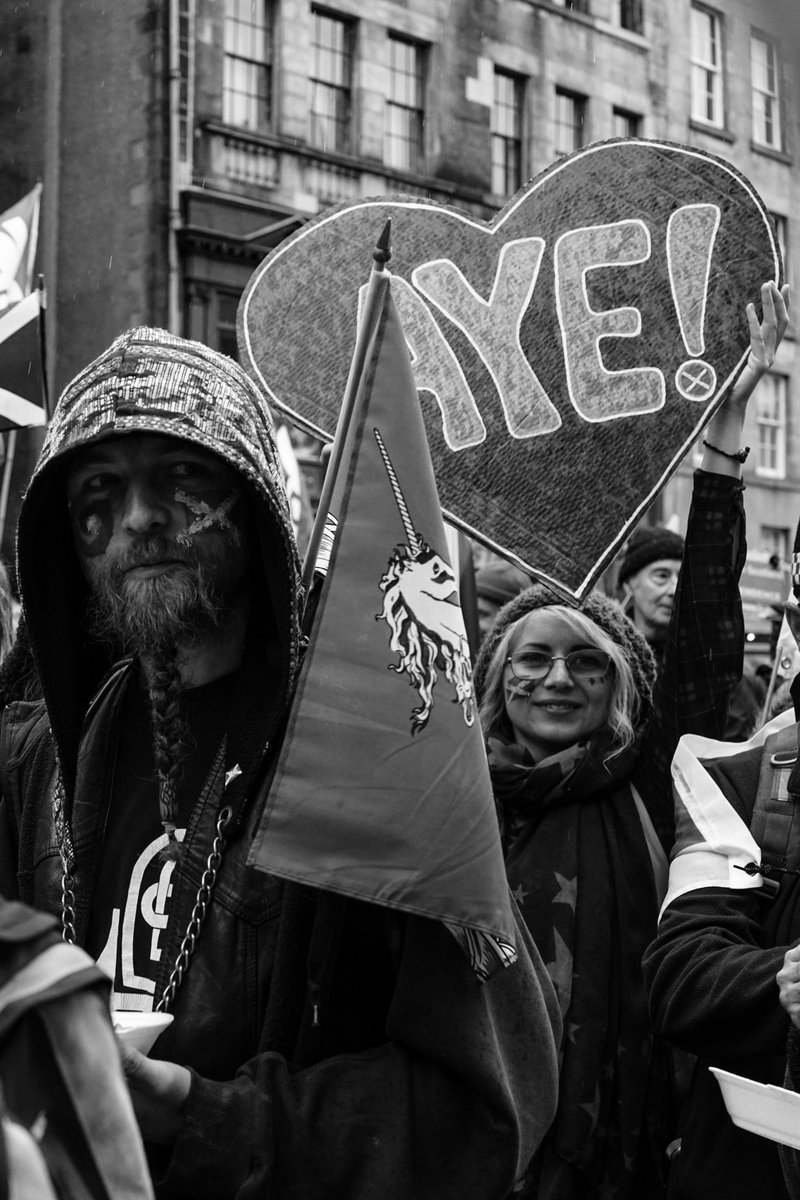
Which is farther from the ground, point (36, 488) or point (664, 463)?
point (664, 463)

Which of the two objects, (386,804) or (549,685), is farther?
(549,685)

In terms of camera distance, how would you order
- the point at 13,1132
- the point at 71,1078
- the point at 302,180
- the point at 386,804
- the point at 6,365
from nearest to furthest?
the point at 13,1132, the point at 71,1078, the point at 386,804, the point at 6,365, the point at 302,180

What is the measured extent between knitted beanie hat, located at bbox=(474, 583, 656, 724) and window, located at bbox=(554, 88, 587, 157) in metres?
17.8

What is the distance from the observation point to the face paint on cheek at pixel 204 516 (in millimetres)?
1962

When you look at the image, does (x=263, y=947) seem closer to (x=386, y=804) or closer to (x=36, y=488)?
(x=386, y=804)

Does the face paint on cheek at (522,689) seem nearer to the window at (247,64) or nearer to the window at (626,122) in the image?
the window at (247,64)

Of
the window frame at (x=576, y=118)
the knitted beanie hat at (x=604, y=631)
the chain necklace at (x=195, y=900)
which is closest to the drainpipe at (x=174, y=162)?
the window frame at (x=576, y=118)

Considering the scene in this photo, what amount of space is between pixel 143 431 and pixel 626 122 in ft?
68.3

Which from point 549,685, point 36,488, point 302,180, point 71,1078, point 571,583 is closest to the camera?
point 71,1078

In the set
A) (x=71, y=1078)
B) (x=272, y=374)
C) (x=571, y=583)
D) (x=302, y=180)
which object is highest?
(x=302, y=180)

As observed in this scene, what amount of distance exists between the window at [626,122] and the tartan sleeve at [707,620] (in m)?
19.0

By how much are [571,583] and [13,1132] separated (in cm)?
228

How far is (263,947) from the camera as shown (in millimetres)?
1773

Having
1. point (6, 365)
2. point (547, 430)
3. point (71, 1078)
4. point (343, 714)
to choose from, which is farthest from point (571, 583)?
point (6, 365)
